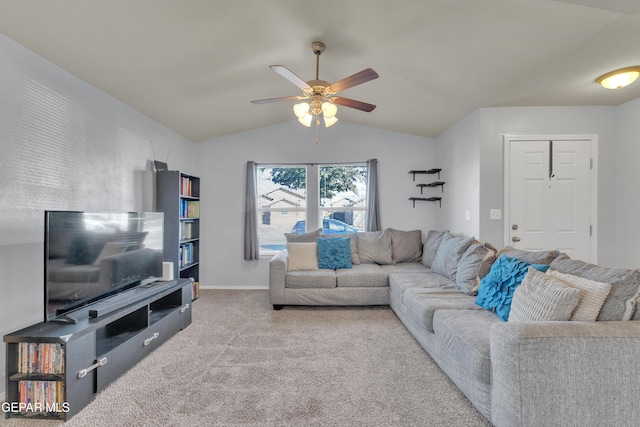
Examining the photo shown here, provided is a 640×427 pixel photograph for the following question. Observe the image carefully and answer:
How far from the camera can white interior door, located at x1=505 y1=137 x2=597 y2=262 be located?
336 cm

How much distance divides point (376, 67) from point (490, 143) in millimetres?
1593

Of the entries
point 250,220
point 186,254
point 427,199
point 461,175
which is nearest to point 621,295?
point 461,175

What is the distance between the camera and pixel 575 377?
55.8 inches

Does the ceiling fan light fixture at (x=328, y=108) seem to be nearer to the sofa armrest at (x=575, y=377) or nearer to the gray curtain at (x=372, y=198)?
the sofa armrest at (x=575, y=377)

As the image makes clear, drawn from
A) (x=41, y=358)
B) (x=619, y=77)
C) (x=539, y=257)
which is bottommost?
(x=41, y=358)

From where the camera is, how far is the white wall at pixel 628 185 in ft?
10.4

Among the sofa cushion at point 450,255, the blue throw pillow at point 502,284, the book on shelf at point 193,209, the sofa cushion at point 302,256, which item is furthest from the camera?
the book on shelf at point 193,209

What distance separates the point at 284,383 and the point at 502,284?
1715 millimetres

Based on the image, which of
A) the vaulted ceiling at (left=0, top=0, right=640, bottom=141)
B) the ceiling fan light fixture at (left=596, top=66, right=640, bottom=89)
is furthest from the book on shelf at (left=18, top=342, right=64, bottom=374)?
the ceiling fan light fixture at (left=596, top=66, right=640, bottom=89)

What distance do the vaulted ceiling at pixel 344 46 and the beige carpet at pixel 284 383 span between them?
94.9 inches

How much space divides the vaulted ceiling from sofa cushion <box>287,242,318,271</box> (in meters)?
1.98

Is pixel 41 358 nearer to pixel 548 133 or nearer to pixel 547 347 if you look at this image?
pixel 547 347

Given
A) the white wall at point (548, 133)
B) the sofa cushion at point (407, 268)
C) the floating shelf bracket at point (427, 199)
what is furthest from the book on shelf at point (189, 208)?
the white wall at point (548, 133)

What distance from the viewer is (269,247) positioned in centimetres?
493
